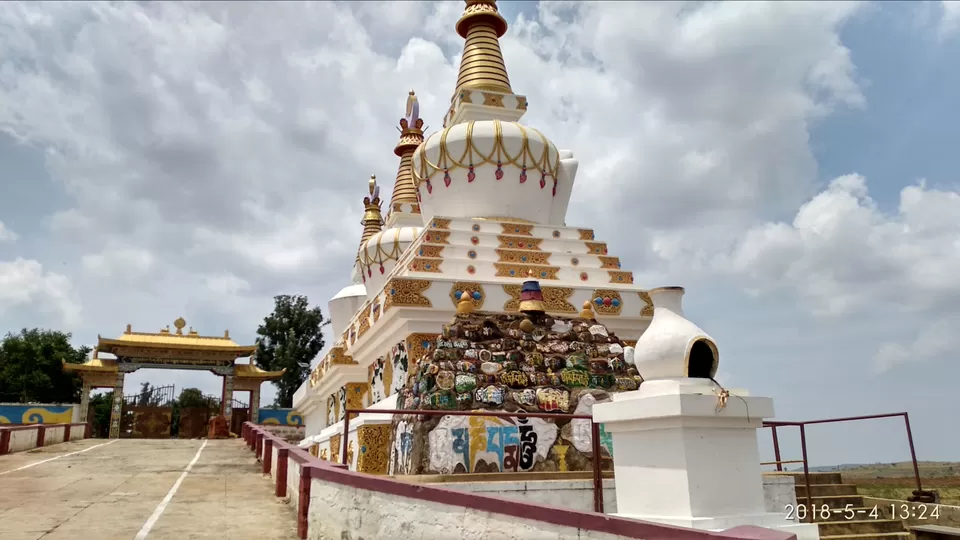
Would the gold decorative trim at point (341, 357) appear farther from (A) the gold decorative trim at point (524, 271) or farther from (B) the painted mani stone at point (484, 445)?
(B) the painted mani stone at point (484, 445)

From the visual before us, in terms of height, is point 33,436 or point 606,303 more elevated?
point 606,303

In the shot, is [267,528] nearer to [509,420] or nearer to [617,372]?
[509,420]

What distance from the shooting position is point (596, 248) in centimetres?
1659

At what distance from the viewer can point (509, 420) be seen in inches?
442

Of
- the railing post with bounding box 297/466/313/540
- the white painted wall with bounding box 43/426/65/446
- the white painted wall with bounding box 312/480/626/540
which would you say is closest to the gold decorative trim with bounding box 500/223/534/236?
the railing post with bounding box 297/466/313/540

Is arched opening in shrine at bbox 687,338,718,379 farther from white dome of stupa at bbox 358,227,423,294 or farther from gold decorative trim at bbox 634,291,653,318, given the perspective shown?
white dome of stupa at bbox 358,227,423,294

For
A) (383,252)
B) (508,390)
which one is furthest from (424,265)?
(383,252)

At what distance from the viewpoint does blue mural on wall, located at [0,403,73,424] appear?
35.2m

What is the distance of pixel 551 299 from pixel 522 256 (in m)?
1.74

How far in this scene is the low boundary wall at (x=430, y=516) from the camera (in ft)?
14.4

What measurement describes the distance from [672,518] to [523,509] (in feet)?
6.13

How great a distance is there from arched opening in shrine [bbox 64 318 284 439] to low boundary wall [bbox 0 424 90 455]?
630cm

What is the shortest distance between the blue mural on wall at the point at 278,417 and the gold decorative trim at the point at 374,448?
28902 mm

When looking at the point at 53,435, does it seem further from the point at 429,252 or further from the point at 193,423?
the point at 429,252
